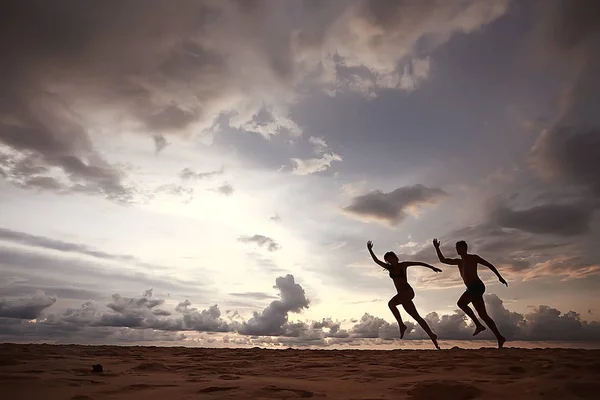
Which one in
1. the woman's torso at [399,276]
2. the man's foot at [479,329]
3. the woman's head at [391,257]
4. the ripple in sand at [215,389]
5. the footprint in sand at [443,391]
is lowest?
the ripple in sand at [215,389]

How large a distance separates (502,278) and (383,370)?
5041 mm

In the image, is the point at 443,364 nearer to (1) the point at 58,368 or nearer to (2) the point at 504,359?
(2) the point at 504,359

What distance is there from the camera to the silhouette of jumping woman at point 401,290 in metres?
9.24

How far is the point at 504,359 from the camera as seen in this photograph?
18.4 feet

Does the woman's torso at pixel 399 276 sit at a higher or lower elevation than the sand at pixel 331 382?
higher

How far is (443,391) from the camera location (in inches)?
149

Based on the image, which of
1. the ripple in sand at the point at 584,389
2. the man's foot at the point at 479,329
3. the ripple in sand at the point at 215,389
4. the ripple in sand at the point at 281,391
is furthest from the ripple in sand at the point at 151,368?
the man's foot at the point at 479,329

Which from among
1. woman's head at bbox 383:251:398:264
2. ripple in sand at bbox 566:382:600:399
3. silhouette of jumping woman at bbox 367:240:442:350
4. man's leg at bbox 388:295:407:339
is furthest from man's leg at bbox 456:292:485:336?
ripple in sand at bbox 566:382:600:399

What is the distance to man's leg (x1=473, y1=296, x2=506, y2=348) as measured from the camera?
8336 mm

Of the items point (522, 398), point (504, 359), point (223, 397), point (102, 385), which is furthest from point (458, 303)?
point (102, 385)

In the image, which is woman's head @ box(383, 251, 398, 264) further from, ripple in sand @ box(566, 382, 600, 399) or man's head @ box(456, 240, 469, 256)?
ripple in sand @ box(566, 382, 600, 399)

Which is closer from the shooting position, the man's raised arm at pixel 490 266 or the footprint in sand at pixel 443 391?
Answer: the footprint in sand at pixel 443 391

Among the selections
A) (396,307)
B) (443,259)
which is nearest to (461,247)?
(443,259)

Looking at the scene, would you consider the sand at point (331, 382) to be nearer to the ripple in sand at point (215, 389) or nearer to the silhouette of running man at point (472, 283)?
the ripple in sand at point (215, 389)
